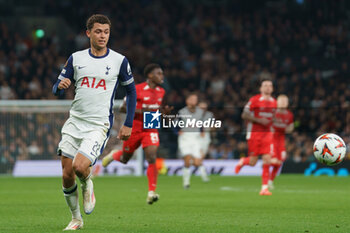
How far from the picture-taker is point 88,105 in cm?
776

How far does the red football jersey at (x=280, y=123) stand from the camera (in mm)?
17672

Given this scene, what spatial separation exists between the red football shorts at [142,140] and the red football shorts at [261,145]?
295cm

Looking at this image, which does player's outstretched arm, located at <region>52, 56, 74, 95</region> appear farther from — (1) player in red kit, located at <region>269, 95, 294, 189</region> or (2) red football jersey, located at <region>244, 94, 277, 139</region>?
(1) player in red kit, located at <region>269, 95, 294, 189</region>

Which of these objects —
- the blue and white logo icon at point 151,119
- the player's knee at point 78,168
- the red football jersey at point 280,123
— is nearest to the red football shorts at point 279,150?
the red football jersey at point 280,123

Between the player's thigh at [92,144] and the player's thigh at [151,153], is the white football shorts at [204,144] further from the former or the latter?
the player's thigh at [92,144]

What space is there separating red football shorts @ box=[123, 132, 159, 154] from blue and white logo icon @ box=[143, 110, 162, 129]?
0.14 metres

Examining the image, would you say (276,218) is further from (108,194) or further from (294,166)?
(294,166)

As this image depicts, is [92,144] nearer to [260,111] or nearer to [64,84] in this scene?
[64,84]

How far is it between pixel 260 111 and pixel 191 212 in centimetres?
467

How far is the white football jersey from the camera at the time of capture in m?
7.76

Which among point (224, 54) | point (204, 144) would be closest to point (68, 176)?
point (204, 144)

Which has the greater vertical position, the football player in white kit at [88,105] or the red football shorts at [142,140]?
the football player in white kit at [88,105]

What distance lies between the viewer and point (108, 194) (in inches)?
579

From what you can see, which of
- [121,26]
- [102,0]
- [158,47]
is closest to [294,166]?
[158,47]
